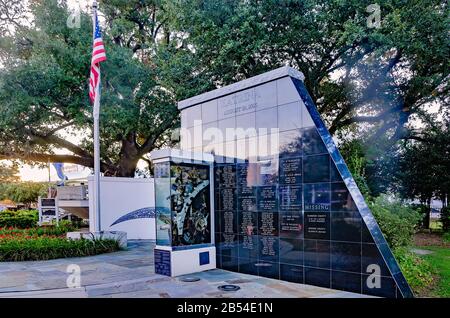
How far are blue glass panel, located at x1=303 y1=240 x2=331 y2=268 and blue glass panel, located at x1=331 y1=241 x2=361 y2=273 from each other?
0.11 m

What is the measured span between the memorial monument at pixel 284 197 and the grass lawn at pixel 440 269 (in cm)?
101

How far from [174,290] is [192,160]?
316cm

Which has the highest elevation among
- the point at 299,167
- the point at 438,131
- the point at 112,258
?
the point at 438,131

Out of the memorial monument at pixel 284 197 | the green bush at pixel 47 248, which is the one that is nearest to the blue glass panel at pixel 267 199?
the memorial monument at pixel 284 197

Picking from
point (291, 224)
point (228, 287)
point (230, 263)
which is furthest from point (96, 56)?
point (228, 287)

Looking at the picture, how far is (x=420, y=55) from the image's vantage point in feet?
43.7

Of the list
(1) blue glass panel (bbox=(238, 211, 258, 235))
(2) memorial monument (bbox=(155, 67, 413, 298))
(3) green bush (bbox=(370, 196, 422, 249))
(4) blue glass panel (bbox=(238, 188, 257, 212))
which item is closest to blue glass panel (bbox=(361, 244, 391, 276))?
(2) memorial monument (bbox=(155, 67, 413, 298))

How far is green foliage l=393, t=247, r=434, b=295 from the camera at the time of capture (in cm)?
712

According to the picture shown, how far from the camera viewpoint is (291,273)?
768 cm

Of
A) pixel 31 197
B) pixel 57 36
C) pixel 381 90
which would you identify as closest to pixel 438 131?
pixel 381 90

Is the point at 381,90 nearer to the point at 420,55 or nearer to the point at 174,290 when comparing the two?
the point at 420,55

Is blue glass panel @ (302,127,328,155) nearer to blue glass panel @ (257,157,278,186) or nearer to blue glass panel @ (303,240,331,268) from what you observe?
blue glass panel @ (257,157,278,186)
